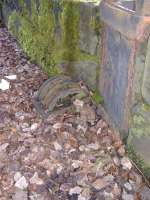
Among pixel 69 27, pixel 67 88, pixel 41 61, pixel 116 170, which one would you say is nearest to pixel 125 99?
pixel 116 170

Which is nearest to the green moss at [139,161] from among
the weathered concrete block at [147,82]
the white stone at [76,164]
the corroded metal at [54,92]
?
the white stone at [76,164]

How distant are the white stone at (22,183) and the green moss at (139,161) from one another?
0.97 meters

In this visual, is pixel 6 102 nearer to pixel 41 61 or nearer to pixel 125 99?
pixel 41 61

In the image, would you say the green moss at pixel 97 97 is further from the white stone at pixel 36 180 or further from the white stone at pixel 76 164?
the white stone at pixel 36 180

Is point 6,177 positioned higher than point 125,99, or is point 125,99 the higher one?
point 125,99

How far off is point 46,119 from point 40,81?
0.84 meters

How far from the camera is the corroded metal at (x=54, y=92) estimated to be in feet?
12.3

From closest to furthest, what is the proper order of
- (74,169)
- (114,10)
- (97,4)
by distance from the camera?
1. (114,10)
2. (74,169)
3. (97,4)

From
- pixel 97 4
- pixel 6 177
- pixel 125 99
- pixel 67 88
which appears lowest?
pixel 6 177

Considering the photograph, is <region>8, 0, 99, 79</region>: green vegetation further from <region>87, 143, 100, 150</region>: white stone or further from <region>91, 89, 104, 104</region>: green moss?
<region>87, 143, 100, 150</region>: white stone

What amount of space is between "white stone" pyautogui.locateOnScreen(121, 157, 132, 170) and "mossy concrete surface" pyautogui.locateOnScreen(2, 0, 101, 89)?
0.92 metres

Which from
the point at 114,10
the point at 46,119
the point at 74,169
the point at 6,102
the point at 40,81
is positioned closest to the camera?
the point at 114,10

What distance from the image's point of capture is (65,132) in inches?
141

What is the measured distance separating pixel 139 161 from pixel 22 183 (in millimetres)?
1038
